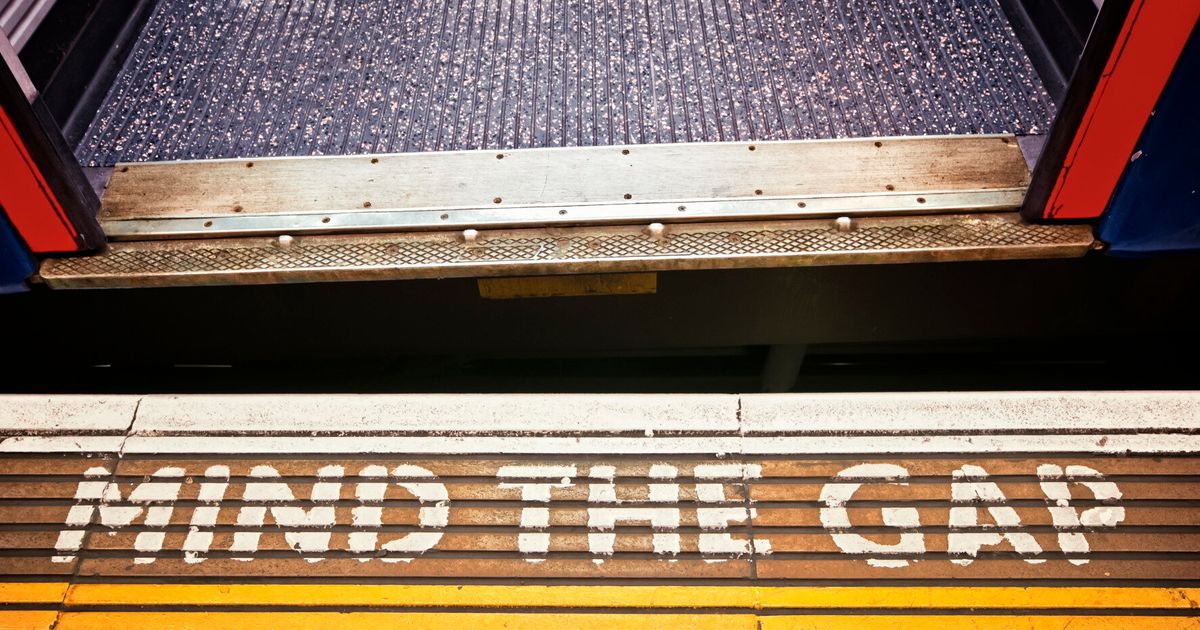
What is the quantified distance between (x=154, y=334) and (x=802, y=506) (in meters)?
1.64

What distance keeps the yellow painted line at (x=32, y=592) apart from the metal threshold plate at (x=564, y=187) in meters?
0.78

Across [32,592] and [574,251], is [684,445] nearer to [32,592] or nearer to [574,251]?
[574,251]

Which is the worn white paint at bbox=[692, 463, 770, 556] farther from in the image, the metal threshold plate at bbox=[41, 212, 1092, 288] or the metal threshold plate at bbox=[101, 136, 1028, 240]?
the metal threshold plate at bbox=[101, 136, 1028, 240]

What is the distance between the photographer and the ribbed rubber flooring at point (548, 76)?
2.12 metres

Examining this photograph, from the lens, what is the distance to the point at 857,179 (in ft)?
→ 6.10

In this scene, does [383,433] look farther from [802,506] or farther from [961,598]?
[961,598]

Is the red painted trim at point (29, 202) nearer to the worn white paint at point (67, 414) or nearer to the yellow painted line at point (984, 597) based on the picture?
the worn white paint at point (67, 414)

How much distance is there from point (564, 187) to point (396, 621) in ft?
3.45

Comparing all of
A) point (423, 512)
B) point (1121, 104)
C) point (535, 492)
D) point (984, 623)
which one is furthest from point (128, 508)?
point (1121, 104)

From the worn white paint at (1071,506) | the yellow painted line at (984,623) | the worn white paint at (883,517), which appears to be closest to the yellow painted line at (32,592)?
the yellow painted line at (984,623)

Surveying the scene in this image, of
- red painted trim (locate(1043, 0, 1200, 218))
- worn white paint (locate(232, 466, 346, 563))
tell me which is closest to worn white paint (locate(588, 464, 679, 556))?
worn white paint (locate(232, 466, 346, 563))

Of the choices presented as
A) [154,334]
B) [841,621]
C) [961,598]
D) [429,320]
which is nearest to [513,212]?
[429,320]

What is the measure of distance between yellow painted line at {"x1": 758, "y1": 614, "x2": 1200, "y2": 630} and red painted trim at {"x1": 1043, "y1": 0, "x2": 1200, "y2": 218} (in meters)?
0.85

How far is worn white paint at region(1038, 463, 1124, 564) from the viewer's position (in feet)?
5.22
